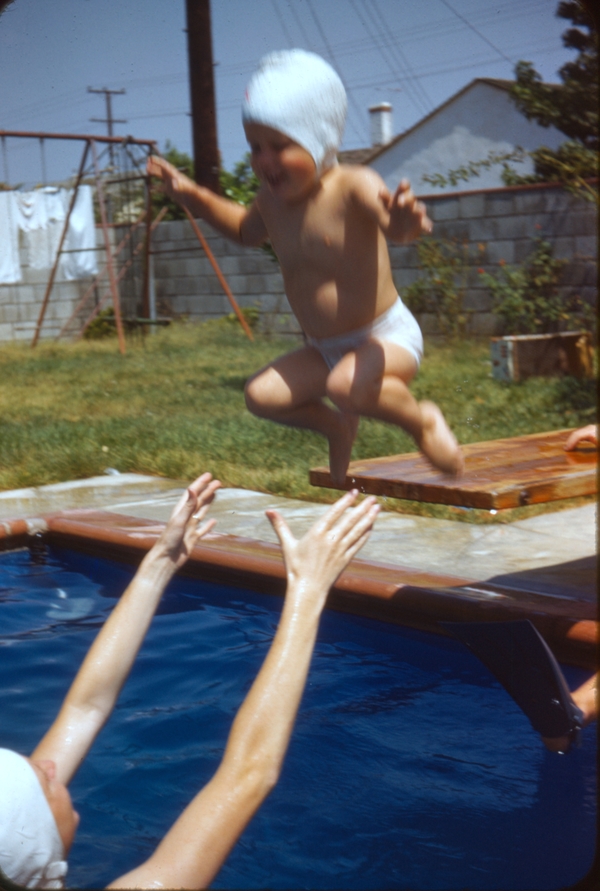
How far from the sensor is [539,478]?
267 centimetres

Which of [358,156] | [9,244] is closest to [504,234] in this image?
[9,244]

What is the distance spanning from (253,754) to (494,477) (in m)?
1.57

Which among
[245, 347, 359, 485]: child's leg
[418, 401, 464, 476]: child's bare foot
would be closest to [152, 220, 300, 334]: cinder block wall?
[245, 347, 359, 485]: child's leg

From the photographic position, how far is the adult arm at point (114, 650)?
6.09 feet

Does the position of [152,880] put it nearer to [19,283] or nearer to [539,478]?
[539,478]

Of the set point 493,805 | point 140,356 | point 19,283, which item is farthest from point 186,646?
point 19,283

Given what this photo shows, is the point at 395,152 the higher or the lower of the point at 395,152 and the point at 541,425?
the higher

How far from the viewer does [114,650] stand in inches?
74.8

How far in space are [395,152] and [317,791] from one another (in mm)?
20871

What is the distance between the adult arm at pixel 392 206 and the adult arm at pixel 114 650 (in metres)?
0.59

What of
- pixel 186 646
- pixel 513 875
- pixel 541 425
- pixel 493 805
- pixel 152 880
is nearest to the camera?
pixel 152 880

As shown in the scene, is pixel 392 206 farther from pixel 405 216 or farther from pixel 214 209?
pixel 214 209

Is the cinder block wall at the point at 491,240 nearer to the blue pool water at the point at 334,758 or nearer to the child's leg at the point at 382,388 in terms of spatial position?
the blue pool water at the point at 334,758

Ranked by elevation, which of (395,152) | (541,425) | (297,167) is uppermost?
(395,152)
